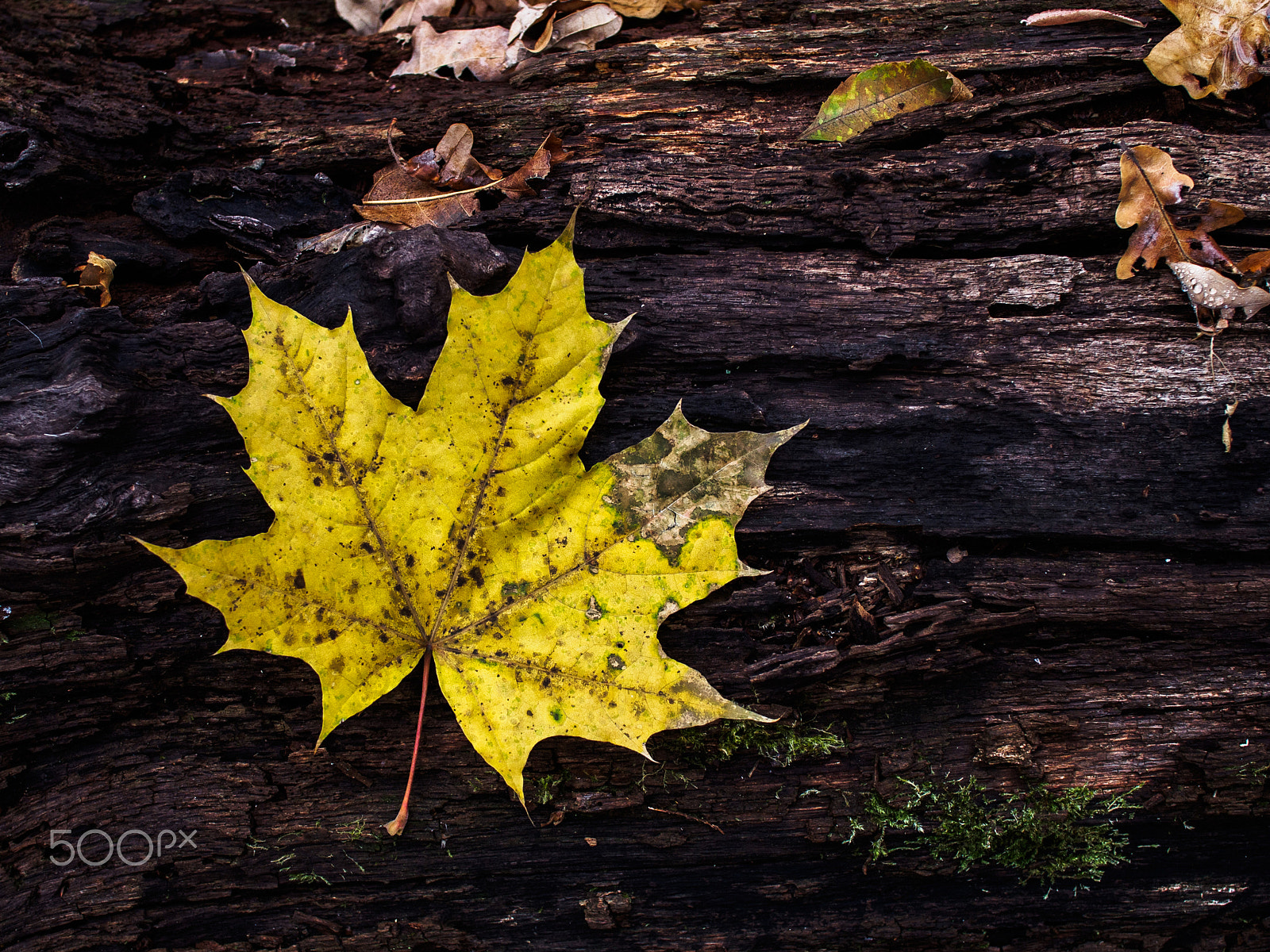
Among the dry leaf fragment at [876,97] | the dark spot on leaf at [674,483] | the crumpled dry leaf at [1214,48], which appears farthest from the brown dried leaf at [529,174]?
the crumpled dry leaf at [1214,48]

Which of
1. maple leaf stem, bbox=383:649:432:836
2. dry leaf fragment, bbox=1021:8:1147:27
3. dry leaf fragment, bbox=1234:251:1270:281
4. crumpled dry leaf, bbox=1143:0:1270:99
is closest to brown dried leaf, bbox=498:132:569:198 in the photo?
maple leaf stem, bbox=383:649:432:836

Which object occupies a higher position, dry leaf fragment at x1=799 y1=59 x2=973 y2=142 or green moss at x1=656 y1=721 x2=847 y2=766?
dry leaf fragment at x1=799 y1=59 x2=973 y2=142

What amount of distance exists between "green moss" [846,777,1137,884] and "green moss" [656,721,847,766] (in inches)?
8.9

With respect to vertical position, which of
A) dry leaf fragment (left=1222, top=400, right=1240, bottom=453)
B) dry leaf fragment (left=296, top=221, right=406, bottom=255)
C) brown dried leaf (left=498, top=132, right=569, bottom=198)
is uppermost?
brown dried leaf (left=498, top=132, right=569, bottom=198)

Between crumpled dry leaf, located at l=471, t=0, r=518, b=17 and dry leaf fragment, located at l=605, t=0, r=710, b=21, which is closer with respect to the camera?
dry leaf fragment, located at l=605, t=0, r=710, b=21

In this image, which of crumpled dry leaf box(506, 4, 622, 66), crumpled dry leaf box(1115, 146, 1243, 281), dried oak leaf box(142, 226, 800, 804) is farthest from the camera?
Result: crumpled dry leaf box(506, 4, 622, 66)

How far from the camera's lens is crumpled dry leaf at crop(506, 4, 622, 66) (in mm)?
2828

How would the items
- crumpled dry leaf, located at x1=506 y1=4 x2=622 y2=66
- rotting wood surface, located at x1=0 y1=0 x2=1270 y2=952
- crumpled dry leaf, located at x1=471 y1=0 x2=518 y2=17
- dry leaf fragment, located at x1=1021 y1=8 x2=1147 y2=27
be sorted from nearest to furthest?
1. rotting wood surface, located at x1=0 y1=0 x2=1270 y2=952
2. dry leaf fragment, located at x1=1021 y1=8 x2=1147 y2=27
3. crumpled dry leaf, located at x1=506 y1=4 x2=622 y2=66
4. crumpled dry leaf, located at x1=471 y1=0 x2=518 y2=17

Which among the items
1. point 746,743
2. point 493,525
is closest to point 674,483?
point 493,525

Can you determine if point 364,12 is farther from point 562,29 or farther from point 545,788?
point 545,788

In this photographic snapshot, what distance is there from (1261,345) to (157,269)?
12.1ft

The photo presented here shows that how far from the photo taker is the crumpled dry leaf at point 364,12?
3139 mm

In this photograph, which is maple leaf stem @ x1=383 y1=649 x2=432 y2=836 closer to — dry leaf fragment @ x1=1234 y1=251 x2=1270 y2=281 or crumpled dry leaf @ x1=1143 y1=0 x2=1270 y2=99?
dry leaf fragment @ x1=1234 y1=251 x2=1270 y2=281

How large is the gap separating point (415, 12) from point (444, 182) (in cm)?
111
